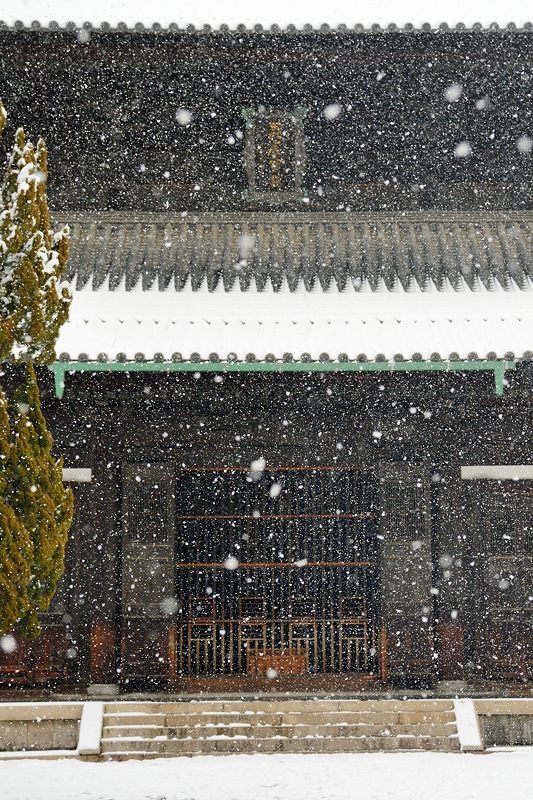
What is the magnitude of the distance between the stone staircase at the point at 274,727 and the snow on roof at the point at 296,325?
3.38 m

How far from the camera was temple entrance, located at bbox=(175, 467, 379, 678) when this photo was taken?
1044 cm

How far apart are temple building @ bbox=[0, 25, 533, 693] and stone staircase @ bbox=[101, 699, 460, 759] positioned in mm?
674

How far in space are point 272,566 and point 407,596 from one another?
144cm

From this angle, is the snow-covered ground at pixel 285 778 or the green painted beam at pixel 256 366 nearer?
the snow-covered ground at pixel 285 778

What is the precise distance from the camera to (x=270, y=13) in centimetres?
1049

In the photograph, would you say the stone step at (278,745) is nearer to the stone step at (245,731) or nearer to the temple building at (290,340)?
the stone step at (245,731)

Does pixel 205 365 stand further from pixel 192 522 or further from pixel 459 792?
pixel 459 792

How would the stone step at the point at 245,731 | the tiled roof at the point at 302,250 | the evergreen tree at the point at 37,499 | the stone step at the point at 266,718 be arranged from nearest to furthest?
the evergreen tree at the point at 37,499 < the stone step at the point at 245,731 < the stone step at the point at 266,718 < the tiled roof at the point at 302,250

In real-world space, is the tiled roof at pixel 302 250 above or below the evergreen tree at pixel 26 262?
above

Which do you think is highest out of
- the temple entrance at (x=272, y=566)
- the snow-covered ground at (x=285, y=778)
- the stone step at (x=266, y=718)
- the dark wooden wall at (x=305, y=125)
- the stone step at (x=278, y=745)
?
the dark wooden wall at (x=305, y=125)

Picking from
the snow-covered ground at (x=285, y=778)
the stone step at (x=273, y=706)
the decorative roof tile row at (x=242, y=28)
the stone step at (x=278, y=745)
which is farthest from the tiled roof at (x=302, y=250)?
the snow-covered ground at (x=285, y=778)

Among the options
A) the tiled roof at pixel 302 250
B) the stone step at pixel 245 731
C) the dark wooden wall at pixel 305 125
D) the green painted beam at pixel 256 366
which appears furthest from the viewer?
the dark wooden wall at pixel 305 125

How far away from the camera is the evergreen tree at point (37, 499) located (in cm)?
702

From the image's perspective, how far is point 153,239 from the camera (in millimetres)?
10898
